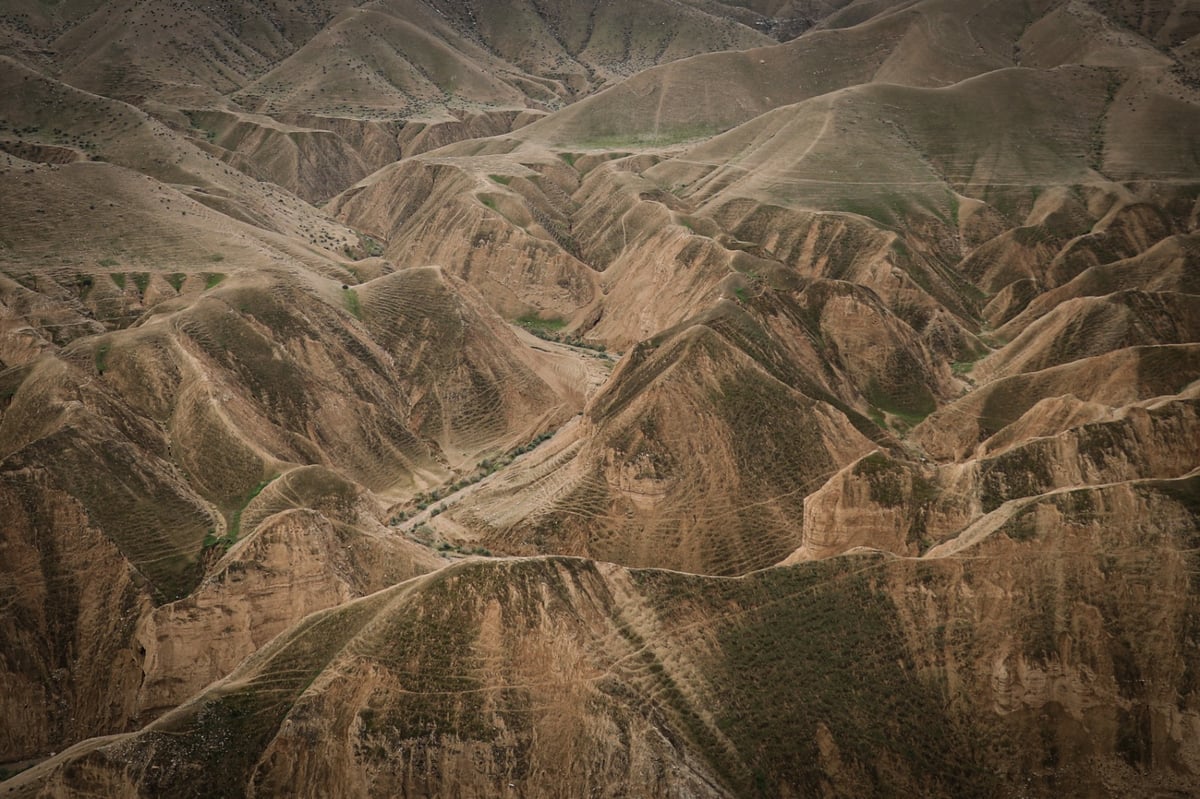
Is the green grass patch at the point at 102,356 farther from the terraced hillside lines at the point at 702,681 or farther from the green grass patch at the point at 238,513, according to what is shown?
the terraced hillside lines at the point at 702,681

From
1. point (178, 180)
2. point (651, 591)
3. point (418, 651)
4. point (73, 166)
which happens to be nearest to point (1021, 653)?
point (651, 591)

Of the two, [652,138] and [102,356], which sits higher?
[102,356]

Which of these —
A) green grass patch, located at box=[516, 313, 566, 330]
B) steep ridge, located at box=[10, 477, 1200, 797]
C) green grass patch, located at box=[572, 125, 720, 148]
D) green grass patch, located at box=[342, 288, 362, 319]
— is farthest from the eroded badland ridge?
green grass patch, located at box=[572, 125, 720, 148]

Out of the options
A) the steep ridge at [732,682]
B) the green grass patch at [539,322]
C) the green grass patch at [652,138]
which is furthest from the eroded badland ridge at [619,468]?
the green grass patch at [652,138]

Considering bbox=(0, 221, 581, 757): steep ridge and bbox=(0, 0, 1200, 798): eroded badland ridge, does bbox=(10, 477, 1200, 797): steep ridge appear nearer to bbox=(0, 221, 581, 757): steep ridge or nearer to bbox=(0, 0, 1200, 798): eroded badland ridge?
bbox=(0, 0, 1200, 798): eroded badland ridge

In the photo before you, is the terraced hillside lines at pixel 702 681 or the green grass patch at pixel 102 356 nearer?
the terraced hillside lines at pixel 702 681

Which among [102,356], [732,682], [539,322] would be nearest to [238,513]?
[102,356]

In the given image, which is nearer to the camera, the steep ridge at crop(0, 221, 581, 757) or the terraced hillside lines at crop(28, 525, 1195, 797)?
the terraced hillside lines at crop(28, 525, 1195, 797)

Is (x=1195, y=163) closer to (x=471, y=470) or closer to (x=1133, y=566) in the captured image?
(x=471, y=470)

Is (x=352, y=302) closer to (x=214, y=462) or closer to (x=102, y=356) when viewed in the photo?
(x=102, y=356)
